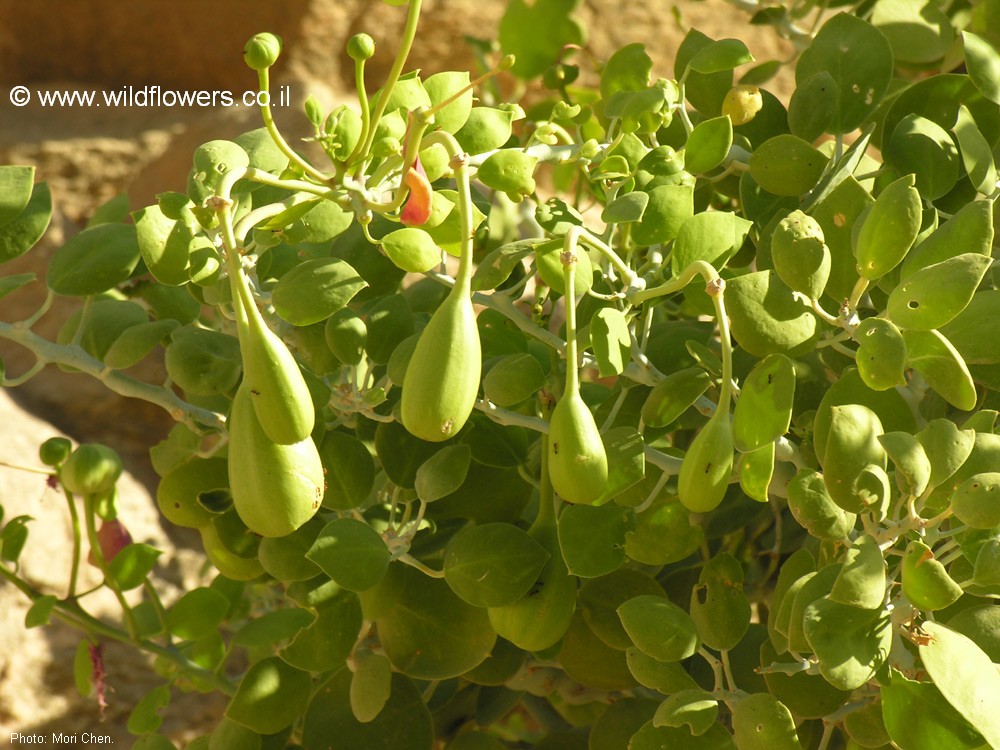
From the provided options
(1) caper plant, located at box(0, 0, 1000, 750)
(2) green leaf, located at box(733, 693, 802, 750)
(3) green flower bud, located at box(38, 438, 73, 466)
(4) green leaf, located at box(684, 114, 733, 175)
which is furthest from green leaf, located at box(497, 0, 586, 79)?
(2) green leaf, located at box(733, 693, 802, 750)

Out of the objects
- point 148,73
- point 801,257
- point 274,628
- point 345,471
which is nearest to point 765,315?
point 801,257

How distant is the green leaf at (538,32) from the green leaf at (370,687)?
1.55 feet

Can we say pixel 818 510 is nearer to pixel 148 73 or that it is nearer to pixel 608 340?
pixel 608 340

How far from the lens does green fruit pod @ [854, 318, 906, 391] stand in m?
0.43

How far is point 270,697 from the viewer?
0.62 meters

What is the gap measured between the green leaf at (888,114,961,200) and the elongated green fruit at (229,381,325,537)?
35 cm

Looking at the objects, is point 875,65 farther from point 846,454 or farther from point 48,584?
point 48,584

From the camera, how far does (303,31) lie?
1.35 metres

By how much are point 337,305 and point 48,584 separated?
0.69 metres

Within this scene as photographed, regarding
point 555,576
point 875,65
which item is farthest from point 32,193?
point 875,65

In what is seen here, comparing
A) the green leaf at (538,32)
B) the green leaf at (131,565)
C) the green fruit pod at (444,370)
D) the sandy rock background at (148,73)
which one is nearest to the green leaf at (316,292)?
the green fruit pod at (444,370)

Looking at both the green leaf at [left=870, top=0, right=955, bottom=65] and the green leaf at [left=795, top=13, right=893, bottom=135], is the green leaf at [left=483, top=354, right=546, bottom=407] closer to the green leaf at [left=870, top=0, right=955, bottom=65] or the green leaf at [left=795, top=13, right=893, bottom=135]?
the green leaf at [left=795, top=13, right=893, bottom=135]

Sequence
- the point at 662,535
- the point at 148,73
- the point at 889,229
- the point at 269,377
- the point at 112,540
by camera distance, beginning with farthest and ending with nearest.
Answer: the point at 148,73, the point at 112,540, the point at 662,535, the point at 889,229, the point at 269,377

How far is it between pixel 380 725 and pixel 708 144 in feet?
1.20
